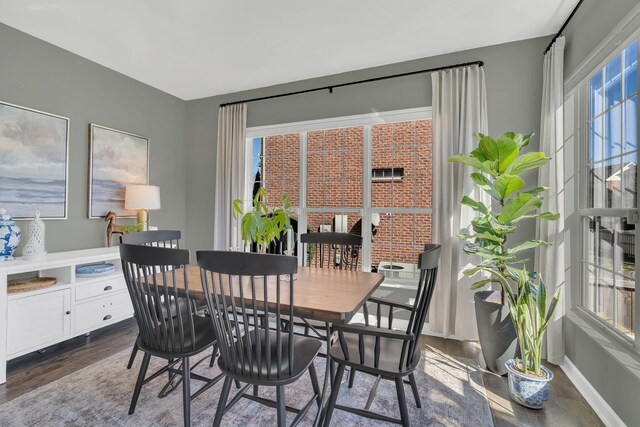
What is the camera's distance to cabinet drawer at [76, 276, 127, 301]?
2750 mm

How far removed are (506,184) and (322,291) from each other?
1551 mm

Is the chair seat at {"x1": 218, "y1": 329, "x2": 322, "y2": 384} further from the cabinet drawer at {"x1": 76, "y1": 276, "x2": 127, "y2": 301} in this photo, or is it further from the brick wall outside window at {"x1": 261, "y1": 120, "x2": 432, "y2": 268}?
the brick wall outside window at {"x1": 261, "y1": 120, "x2": 432, "y2": 268}

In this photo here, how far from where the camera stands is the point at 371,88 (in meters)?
3.40

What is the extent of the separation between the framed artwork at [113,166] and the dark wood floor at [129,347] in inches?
53.6

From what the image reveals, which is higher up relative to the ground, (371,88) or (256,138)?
(371,88)

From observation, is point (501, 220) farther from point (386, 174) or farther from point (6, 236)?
point (6, 236)

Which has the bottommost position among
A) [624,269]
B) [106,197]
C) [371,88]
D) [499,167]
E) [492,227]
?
[624,269]

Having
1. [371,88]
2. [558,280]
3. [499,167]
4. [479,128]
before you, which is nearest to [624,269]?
[558,280]

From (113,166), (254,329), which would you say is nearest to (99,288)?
(113,166)

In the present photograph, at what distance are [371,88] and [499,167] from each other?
172 cm

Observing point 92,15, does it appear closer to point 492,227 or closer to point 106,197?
point 106,197

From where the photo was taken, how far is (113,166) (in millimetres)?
3561

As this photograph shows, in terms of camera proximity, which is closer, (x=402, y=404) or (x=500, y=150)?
(x=402, y=404)

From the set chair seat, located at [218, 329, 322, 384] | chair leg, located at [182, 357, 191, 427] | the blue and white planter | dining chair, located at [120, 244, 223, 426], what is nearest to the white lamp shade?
dining chair, located at [120, 244, 223, 426]
